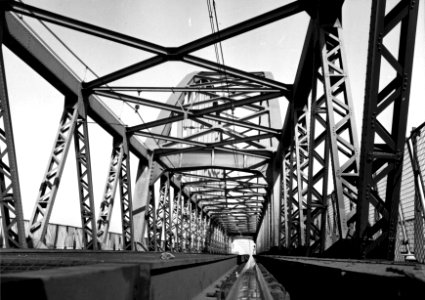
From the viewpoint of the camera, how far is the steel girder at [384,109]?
4293mm

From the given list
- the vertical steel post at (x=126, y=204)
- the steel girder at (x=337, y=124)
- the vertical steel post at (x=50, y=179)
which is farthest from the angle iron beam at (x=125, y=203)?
the steel girder at (x=337, y=124)

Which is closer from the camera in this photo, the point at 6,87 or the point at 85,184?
the point at 6,87

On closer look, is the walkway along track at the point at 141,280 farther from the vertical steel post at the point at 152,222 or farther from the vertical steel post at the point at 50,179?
the vertical steel post at the point at 152,222

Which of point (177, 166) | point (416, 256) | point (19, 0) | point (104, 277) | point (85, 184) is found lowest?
point (416, 256)

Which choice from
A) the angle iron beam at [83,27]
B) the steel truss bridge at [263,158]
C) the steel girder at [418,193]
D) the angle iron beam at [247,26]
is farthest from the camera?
the angle iron beam at [247,26]

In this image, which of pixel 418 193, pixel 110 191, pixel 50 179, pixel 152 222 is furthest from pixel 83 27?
pixel 152 222

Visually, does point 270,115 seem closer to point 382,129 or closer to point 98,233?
point 98,233

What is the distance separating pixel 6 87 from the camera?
709 centimetres

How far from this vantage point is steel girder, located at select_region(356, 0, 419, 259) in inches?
169

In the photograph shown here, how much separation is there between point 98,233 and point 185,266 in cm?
911

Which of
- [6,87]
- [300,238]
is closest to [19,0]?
[6,87]

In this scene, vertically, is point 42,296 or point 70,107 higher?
point 70,107

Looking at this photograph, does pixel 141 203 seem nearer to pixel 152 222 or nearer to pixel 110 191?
pixel 152 222

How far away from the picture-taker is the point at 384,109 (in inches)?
177
